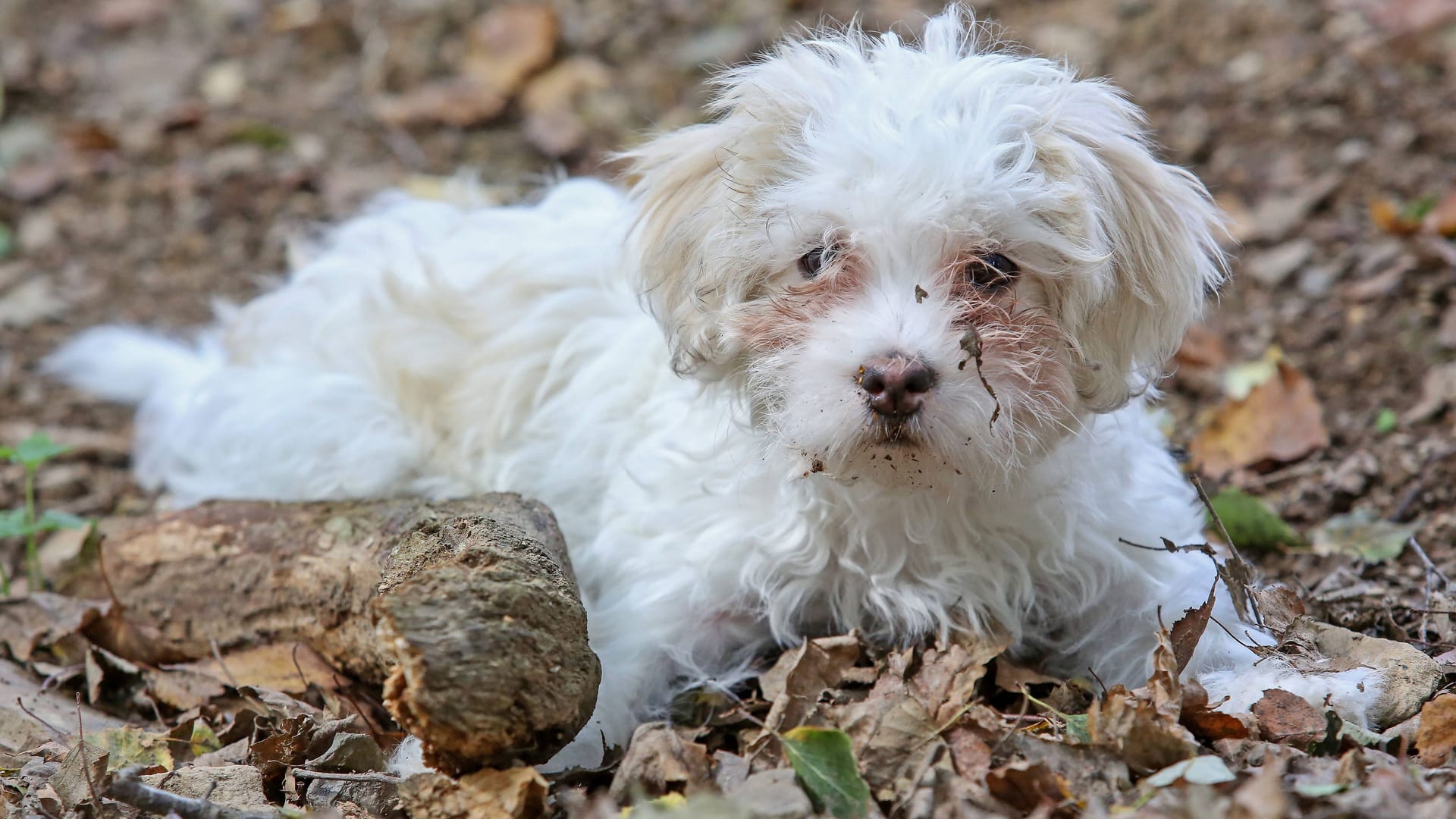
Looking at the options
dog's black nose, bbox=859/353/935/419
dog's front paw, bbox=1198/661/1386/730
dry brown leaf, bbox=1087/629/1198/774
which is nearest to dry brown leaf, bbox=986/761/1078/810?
dry brown leaf, bbox=1087/629/1198/774

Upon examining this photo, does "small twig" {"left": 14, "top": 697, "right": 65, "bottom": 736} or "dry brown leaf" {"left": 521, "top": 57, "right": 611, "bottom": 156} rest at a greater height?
"dry brown leaf" {"left": 521, "top": 57, "right": 611, "bottom": 156}

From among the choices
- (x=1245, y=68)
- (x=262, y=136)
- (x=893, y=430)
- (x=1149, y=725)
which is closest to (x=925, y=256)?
(x=893, y=430)

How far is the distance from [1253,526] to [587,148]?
381 centimetres

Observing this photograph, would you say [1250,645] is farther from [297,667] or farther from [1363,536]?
[297,667]

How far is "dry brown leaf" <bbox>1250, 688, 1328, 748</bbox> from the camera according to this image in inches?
101

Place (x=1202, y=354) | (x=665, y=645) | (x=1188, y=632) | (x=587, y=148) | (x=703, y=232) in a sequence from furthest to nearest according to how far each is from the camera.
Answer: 1. (x=587, y=148)
2. (x=1202, y=354)
3. (x=665, y=645)
4. (x=703, y=232)
5. (x=1188, y=632)

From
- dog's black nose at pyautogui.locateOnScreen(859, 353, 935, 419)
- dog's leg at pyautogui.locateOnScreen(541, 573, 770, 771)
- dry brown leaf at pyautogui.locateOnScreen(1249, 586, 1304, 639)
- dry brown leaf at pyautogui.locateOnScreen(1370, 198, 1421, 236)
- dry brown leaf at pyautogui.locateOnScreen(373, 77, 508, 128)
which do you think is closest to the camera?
dog's black nose at pyautogui.locateOnScreen(859, 353, 935, 419)

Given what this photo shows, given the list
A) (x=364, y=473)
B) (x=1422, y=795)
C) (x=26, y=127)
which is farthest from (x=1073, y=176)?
(x=26, y=127)

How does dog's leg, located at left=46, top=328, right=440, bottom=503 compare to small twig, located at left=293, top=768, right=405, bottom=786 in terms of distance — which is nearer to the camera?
small twig, located at left=293, top=768, right=405, bottom=786

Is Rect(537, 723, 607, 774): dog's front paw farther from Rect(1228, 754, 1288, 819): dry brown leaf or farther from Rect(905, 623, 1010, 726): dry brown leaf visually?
Rect(1228, 754, 1288, 819): dry brown leaf

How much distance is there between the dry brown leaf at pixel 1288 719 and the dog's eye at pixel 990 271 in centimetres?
100

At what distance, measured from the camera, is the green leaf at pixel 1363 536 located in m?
3.46

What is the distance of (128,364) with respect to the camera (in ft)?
16.4

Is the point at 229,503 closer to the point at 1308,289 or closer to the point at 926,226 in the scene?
the point at 926,226
